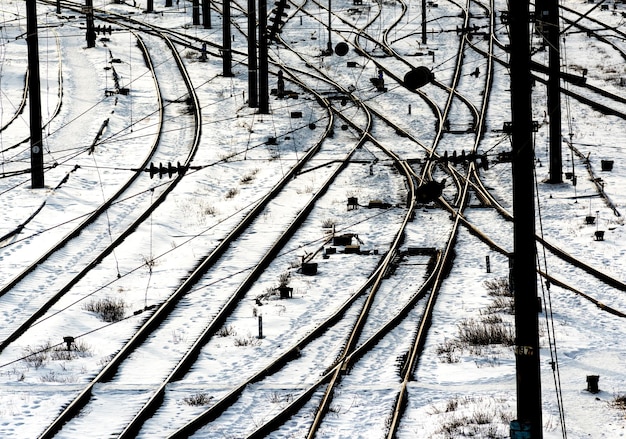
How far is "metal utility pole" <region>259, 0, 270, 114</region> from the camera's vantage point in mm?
34000

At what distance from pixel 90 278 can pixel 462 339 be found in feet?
25.0

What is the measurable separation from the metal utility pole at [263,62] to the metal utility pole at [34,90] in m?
9.13

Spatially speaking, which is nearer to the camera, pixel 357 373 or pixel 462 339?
pixel 357 373

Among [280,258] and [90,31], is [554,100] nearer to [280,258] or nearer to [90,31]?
[280,258]

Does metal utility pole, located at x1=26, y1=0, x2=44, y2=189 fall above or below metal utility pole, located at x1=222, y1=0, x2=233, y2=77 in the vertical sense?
below

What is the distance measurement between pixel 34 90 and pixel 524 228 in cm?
1884

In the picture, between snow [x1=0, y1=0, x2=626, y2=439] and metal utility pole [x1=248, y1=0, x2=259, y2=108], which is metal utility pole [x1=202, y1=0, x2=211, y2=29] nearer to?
snow [x1=0, y1=0, x2=626, y2=439]

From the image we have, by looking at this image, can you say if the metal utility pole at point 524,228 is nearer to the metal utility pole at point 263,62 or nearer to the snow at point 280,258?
the snow at point 280,258

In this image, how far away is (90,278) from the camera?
20234mm

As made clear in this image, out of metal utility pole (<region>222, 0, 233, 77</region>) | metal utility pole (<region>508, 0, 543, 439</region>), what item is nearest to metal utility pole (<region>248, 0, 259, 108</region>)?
metal utility pole (<region>222, 0, 233, 77</region>)

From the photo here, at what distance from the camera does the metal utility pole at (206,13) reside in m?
52.6

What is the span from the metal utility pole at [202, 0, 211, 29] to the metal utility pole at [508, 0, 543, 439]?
4361 centimetres

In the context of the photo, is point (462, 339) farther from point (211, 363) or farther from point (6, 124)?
point (6, 124)

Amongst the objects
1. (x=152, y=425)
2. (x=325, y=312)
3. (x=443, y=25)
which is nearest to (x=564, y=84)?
(x=443, y=25)
